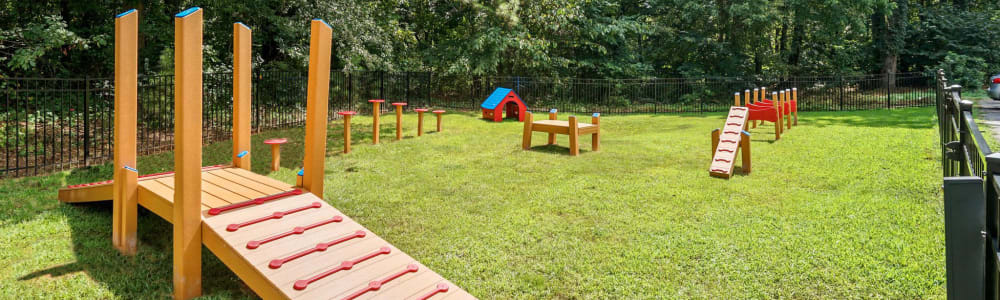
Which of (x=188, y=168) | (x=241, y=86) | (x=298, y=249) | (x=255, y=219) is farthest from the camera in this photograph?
(x=241, y=86)

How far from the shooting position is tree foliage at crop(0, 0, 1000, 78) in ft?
45.4

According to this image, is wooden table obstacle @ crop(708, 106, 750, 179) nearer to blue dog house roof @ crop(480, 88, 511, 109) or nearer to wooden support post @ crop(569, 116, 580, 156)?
wooden support post @ crop(569, 116, 580, 156)

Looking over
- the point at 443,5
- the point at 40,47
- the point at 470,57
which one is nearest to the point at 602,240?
the point at 40,47

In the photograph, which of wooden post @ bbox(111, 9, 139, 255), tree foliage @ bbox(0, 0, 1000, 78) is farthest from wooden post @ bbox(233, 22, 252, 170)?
tree foliage @ bbox(0, 0, 1000, 78)

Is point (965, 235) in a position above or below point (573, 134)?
below

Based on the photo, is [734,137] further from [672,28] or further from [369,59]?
[672,28]

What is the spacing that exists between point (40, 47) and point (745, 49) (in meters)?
24.9

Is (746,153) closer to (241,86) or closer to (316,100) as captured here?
(316,100)

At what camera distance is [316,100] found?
4473 mm

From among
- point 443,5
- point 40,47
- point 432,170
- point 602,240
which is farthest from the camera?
point 443,5

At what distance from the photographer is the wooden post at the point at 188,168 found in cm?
364

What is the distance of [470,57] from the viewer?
19766mm

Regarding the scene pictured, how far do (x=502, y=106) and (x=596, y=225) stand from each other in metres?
9.82

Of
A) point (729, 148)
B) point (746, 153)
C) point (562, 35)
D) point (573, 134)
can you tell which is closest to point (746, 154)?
point (746, 153)
